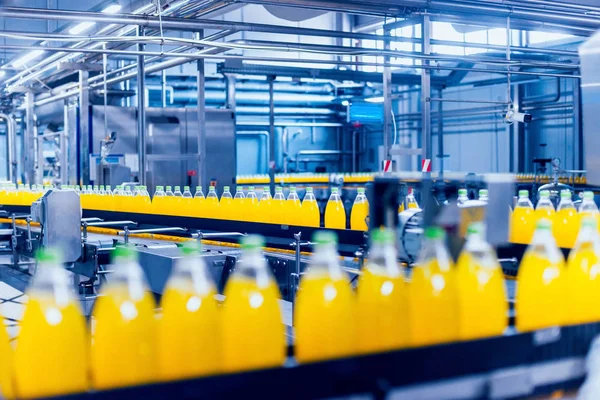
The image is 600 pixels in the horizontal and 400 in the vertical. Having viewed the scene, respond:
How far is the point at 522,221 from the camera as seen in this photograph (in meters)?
2.57

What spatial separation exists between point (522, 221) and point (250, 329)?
5.62 feet

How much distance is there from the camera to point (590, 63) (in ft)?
5.74

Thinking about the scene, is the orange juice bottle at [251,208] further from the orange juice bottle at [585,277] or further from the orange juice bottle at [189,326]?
the orange juice bottle at [189,326]

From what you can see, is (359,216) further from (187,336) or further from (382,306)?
(187,336)

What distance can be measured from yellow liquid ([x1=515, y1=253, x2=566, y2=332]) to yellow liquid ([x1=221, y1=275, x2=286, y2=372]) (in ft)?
1.67

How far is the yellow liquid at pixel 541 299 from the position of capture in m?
1.36

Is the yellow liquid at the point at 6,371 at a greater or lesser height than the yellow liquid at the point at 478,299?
lesser

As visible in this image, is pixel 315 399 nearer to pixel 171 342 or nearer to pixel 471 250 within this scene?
pixel 171 342

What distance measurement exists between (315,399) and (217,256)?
7.93ft

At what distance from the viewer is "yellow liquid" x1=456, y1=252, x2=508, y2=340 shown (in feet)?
4.10

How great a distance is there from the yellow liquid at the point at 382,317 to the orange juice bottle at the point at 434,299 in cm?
3

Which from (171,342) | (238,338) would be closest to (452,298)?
(238,338)

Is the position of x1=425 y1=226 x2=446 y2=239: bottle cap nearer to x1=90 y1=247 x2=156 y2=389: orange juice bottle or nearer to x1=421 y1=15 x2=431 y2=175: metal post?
x1=90 y1=247 x2=156 y2=389: orange juice bottle

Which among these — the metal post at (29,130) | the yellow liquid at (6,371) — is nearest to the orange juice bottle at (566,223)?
the yellow liquid at (6,371)
